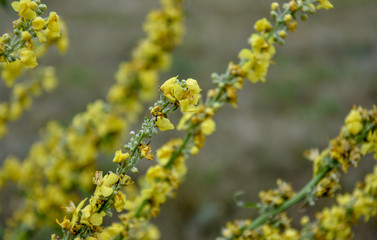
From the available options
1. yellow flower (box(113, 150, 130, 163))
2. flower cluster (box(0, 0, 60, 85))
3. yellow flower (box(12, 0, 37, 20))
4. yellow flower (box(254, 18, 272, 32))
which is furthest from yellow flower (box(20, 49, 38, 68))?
yellow flower (box(254, 18, 272, 32))

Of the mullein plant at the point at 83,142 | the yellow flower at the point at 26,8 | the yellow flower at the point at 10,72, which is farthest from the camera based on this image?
the mullein plant at the point at 83,142

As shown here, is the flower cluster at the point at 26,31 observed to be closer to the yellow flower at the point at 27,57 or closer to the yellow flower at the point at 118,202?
the yellow flower at the point at 27,57

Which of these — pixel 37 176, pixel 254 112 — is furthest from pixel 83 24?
pixel 37 176

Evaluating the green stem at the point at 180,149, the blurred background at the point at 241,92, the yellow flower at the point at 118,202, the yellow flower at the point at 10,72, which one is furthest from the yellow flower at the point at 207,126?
the blurred background at the point at 241,92

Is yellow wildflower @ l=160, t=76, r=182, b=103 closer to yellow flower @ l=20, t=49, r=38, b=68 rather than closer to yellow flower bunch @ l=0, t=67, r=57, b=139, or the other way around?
yellow flower @ l=20, t=49, r=38, b=68

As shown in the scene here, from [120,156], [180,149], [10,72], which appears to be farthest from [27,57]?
[10,72]

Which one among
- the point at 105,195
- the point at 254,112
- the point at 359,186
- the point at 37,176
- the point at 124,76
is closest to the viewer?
the point at 105,195

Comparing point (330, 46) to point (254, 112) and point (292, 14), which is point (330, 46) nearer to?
point (254, 112)
